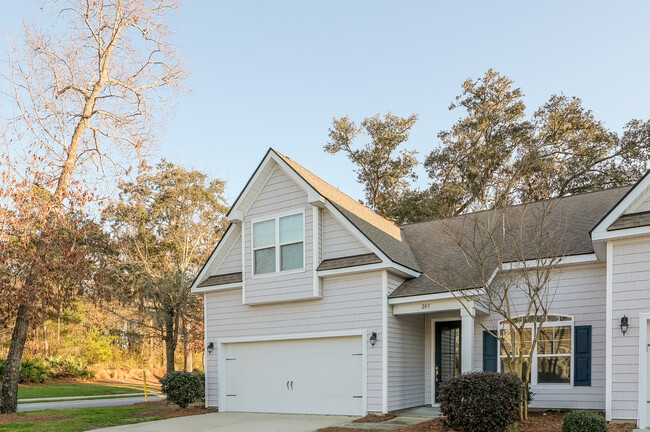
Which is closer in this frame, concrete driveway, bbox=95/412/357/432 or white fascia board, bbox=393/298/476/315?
concrete driveway, bbox=95/412/357/432

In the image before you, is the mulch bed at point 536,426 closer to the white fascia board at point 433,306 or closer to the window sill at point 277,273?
the white fascia board at point 433,306

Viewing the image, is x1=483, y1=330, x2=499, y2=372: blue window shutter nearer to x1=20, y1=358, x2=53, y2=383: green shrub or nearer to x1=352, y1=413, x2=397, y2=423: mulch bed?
x1=352, y1=413, x2=397, y2=423: mulch bed

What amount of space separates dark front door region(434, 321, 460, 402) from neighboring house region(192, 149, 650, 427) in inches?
1.2

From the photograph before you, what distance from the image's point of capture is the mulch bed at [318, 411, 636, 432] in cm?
931

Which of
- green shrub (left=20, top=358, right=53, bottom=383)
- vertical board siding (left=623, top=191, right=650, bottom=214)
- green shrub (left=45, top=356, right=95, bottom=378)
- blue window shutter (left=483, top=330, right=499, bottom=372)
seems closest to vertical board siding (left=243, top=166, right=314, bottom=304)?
blue window shutter (left=483, top=330, right=499, bottom=372)

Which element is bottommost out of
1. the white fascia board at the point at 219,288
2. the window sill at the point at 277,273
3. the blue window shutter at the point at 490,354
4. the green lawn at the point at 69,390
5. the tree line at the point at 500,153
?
the green lawn at the point at 69,390

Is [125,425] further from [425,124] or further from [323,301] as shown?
[425,124]

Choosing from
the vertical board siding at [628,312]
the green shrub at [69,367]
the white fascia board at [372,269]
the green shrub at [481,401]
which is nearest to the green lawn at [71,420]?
the white fascia board at [372,269]

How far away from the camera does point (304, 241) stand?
13.8 metres

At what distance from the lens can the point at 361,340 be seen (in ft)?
42.2

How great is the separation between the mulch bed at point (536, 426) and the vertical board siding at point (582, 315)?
0.43 meters

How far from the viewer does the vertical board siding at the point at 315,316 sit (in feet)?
41.3

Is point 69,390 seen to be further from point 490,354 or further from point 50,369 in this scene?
point 490,354

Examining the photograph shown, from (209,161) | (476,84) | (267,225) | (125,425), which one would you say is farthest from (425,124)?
(125,425)
